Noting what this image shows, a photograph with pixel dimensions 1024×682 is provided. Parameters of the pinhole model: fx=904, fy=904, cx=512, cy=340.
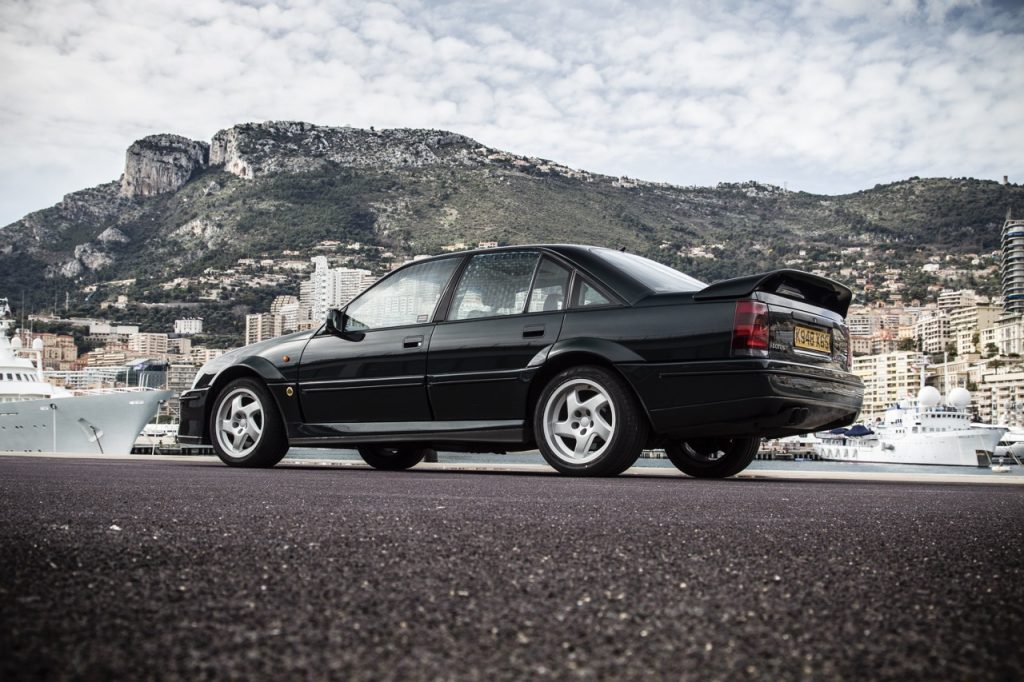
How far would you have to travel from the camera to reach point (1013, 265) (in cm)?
12581

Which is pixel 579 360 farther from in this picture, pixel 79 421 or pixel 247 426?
pixel 79 421

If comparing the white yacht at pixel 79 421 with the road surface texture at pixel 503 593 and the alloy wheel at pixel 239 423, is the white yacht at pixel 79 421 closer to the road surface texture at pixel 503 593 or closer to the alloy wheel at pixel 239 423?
the alloy wheel at pixel 239 423

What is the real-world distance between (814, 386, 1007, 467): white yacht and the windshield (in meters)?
60.8

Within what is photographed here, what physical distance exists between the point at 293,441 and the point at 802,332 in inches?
147

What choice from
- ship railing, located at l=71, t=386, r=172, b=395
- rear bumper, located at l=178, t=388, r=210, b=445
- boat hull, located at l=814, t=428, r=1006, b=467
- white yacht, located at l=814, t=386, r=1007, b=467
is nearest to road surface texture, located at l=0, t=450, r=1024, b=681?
rear bumper, located at l=178, t=388, r=210, b=445

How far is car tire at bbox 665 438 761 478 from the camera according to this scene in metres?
6.34

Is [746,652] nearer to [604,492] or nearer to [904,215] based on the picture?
[604,492]

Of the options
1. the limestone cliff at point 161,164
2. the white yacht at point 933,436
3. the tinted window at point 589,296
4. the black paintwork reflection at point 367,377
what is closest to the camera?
the tinted window at point 589,296

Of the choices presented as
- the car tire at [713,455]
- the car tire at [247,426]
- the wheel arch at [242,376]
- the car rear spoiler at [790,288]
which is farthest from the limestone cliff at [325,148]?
the car rear spoiler at [790,288]

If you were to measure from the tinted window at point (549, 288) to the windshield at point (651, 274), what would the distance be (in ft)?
0.96

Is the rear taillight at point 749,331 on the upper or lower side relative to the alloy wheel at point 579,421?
upper

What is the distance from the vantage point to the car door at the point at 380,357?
20.6 ft

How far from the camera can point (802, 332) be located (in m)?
5.51

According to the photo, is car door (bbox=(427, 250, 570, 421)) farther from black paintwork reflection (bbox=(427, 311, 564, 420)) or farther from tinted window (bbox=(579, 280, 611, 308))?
tinted window (bbox=(579, 280, 611, 308))
